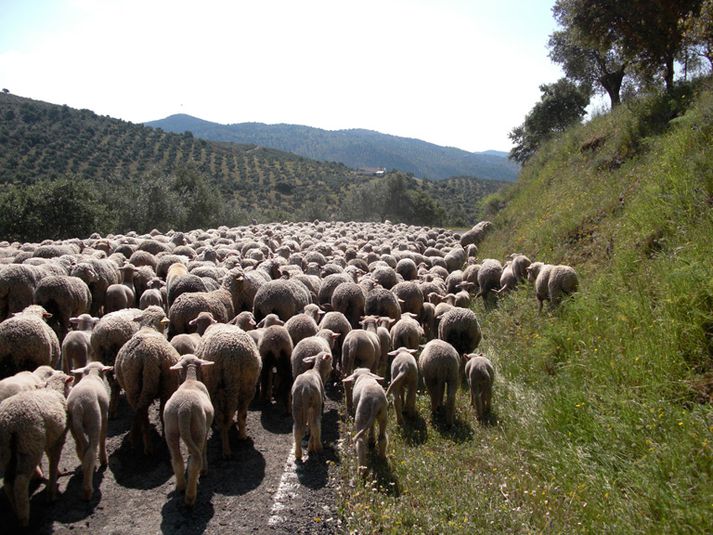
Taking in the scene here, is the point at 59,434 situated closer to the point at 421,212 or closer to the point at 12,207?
the point at 12,207

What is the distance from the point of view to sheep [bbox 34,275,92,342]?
9.59 metres

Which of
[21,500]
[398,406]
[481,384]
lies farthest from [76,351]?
[481,384]

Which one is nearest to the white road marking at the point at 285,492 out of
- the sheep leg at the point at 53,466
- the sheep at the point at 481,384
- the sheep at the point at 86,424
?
the sheep at the point at 86,424

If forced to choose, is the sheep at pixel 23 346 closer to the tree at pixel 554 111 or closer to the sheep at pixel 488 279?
the sheep at pixel 488 279

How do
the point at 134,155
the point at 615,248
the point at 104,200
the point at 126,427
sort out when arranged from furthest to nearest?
1. the point at 134,155
2. the point at 104,200
3. the point at 615,248
4. the point at 126,427

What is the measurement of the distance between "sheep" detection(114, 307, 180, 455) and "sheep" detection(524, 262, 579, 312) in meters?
7.47

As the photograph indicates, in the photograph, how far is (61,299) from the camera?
31.7 ft

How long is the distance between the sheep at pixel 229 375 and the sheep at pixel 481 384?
10.4 feet

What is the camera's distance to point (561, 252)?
41.4 ft

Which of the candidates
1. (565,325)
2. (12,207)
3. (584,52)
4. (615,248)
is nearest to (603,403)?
(565,325)

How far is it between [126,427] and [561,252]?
10415mm

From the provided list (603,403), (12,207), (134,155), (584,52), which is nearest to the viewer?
(603,403)

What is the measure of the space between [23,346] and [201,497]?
3640 millimetres

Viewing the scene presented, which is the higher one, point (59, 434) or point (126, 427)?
point (59, 434)
